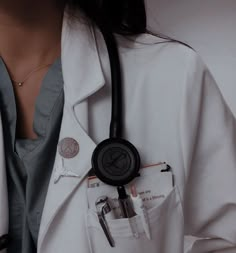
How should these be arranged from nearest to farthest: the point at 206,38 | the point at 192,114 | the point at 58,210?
the point at 58,210
the point at 192,114
the point at 206,38

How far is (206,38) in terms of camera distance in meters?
2.21

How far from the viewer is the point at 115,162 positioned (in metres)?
0.76

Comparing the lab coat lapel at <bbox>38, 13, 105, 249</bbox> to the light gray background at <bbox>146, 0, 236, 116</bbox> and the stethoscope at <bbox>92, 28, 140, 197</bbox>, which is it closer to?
the stethoscope at <bbox>92, 28, 140, 197</bbox>

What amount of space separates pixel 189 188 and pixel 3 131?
15.0 inches

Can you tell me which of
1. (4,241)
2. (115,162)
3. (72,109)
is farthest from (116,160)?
(4,241)

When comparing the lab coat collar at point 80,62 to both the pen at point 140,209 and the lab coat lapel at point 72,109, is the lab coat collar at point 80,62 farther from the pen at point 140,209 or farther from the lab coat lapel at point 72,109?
the pen at point 140,209

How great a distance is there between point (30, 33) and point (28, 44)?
22 mm

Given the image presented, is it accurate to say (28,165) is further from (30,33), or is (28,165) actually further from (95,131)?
(30,33)

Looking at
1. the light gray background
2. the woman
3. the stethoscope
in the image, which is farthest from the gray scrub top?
the light gray background

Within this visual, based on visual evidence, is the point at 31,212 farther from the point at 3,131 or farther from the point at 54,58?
the point at 54,58

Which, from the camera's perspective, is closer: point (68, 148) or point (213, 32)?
point (68, 148)

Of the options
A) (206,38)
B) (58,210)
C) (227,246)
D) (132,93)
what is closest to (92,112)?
(132,93)

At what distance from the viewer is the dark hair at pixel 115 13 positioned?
90 centimetres

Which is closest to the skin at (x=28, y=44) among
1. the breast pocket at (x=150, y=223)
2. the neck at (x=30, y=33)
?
the neck at (x=30, y=33)
